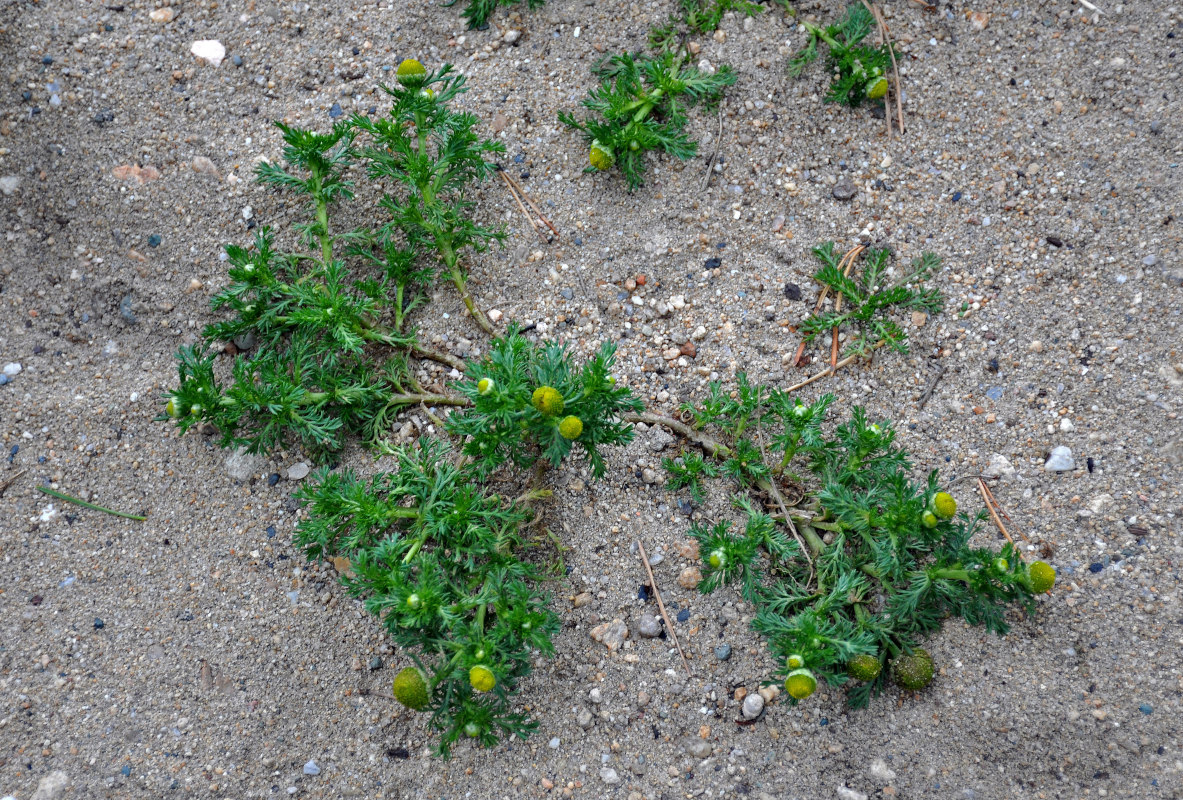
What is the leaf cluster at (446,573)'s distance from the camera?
8.20 ft

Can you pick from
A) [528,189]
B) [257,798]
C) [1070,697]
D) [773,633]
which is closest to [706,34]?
[528,189]

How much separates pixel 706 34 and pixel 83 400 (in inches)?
115

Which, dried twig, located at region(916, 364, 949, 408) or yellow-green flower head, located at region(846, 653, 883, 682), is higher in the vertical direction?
dried twig, located at region(916, 364, 949, 408)

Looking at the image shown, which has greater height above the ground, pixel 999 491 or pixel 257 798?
pixel 999 491

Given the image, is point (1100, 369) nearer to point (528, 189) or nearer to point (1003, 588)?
point (1003, 588)

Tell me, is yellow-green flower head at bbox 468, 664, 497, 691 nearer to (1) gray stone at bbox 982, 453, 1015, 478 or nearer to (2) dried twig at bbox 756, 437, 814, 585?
(2) dried twig at bbox 756, 437, 814, 585

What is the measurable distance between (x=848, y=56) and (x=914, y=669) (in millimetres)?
2344

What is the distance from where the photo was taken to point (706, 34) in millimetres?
3428

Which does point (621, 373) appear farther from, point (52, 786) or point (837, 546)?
point (52, 786)

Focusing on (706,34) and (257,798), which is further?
(706,34)

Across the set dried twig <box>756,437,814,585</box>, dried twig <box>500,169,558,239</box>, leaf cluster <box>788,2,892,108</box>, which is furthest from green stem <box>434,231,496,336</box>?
leaf cluster <box>788,2,892,108</box>

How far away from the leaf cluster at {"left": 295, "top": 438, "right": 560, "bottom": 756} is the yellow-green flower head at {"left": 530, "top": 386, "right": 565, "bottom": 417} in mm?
461

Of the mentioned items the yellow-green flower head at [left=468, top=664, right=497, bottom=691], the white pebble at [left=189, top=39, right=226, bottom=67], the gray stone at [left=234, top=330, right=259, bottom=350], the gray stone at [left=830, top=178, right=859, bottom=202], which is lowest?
the gray stone at [left=234, top=330, right=259, bottom=350]

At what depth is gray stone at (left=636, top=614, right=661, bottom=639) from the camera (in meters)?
2.86
